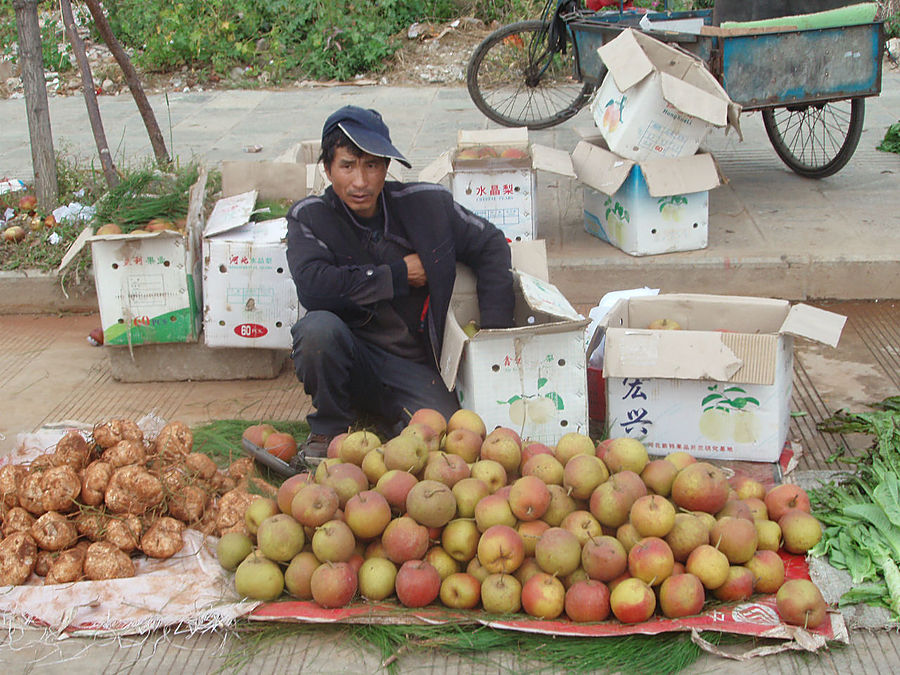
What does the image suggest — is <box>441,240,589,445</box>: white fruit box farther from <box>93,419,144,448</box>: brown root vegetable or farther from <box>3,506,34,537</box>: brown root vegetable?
<box>3,506,34,537</box>: brown root vegetable

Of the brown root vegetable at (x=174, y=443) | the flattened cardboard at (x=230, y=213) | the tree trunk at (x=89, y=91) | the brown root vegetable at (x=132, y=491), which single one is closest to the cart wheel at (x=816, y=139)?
the flattened cardboard at (x=230, y=213)

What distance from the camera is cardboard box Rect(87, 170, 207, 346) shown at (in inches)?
167

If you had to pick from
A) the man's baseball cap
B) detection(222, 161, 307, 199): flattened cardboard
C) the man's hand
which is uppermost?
the man's baseball cap

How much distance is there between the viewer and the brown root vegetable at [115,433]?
10.8 ft

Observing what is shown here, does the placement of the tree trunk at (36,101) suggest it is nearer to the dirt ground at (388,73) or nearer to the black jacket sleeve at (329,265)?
the black jacket sleeve at (329,265)

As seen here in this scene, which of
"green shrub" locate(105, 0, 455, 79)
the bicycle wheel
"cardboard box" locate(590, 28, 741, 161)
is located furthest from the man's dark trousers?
"green shrub" locate(105, 0, 455, 79)

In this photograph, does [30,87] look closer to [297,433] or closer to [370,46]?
[297,433]

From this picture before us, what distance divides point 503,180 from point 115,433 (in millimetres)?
2473

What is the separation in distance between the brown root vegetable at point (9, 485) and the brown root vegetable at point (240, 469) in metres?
0.70

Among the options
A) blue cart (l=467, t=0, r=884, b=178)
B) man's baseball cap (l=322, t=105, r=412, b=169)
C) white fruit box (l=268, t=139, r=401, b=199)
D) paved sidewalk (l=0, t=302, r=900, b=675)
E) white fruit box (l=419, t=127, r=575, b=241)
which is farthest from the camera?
blue cart (l=467, t=0, r=884, b=178)

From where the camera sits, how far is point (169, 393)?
446 cm

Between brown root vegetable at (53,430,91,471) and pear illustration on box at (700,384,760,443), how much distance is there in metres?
2.22

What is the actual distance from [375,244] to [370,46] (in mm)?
7620

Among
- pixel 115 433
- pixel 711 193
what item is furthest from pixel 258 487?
pixel 711 193
